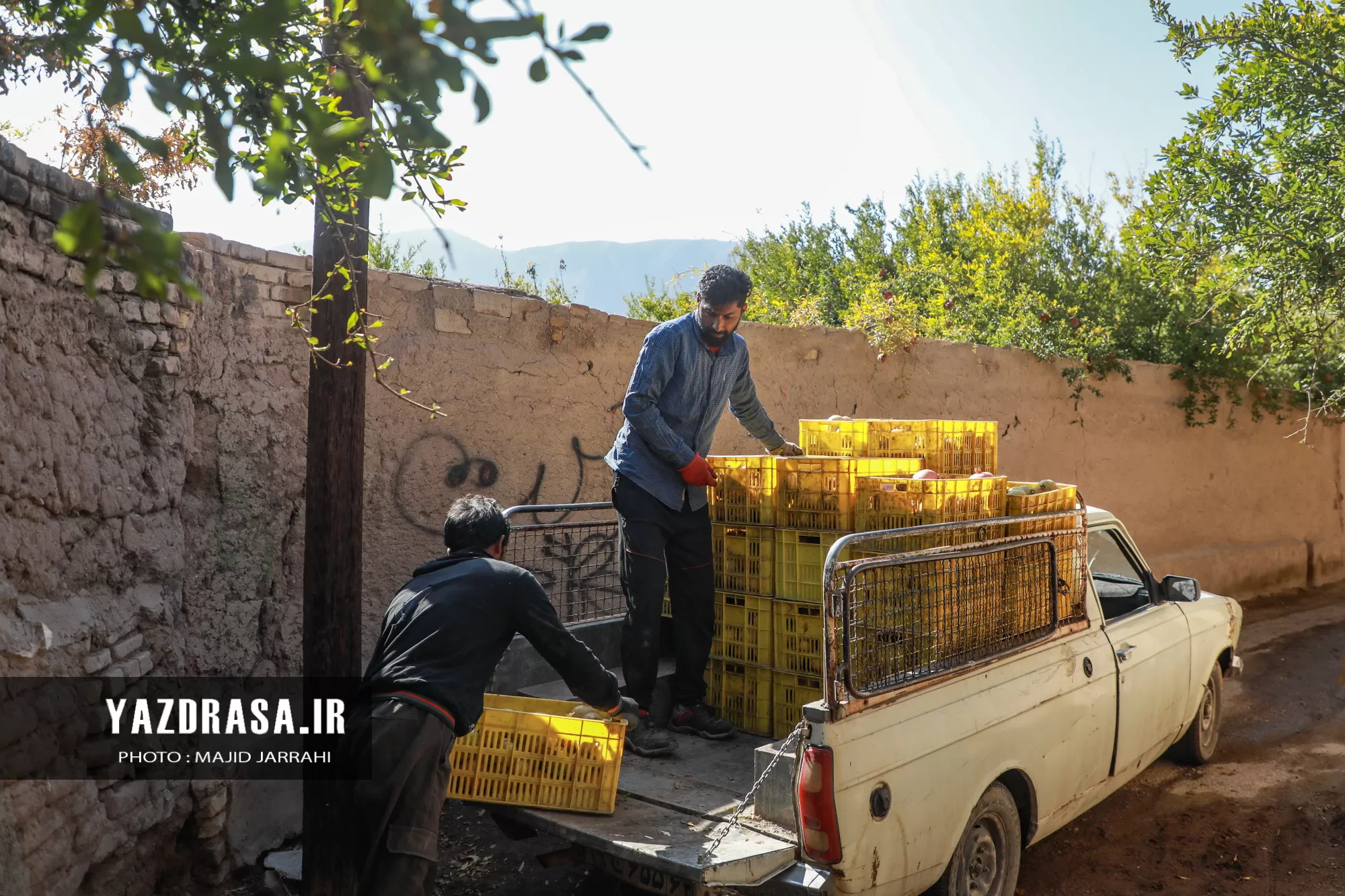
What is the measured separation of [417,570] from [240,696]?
166 cm

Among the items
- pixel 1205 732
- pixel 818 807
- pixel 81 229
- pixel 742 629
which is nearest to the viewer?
pixel 81 229

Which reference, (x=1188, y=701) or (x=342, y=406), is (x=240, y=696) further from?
(x=1188, y=701)

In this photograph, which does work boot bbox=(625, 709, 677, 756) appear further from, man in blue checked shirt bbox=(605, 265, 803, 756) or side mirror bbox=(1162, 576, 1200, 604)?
side mirror bbox=(1162, 576, 1200, 604)

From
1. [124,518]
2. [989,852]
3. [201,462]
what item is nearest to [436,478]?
[201,462]

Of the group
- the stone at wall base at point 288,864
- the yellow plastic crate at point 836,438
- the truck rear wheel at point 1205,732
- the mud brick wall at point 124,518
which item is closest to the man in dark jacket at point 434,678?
the stone at wall base at point 288,864

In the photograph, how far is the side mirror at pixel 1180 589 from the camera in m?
5.06

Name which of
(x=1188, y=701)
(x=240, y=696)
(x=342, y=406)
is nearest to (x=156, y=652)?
(x=240, y=696)

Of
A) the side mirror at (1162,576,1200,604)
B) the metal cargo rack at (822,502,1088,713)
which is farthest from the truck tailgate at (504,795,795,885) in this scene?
the side mirror at (1162,576,1200,604)

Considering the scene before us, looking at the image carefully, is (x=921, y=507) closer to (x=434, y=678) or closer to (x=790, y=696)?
(x=790, y=696)

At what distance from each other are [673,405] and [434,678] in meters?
1.60

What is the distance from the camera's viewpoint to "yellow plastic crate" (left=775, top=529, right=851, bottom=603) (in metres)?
3.86

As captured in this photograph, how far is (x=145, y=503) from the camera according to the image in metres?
3.96

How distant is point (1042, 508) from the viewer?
4.24 meters

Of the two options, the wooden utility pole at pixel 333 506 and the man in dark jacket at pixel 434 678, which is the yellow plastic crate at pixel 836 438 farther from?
the wooden utility pole at pixel 333 506
